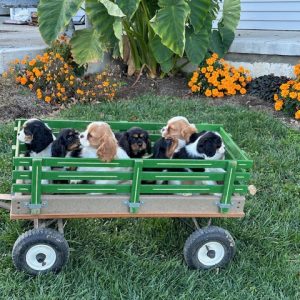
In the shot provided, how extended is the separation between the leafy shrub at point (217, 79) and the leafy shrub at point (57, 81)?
1334 mm

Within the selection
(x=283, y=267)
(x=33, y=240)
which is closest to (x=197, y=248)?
(x=283, y=267)

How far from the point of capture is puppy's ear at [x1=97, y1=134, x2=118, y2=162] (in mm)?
3021

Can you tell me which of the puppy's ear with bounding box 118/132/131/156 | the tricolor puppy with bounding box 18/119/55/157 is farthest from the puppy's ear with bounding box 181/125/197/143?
the tricolor puppy with bounding box 18/119/55/157

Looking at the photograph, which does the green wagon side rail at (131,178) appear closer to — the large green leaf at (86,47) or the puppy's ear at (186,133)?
the puppy's ear at (186,133)

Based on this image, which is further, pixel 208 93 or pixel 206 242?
pixel 208 93

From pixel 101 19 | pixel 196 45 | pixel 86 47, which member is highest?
pixel 101 19

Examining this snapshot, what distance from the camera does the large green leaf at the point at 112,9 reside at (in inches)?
239

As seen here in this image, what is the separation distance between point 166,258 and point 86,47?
13.7 feet

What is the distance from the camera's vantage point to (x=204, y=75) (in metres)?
7.52

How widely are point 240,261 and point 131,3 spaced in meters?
4.09

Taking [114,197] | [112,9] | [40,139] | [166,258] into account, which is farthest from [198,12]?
[114,197]

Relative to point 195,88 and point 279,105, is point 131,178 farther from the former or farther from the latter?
point 195,88

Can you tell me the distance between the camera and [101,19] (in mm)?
6598

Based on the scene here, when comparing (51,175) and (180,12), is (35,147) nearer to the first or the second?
(51,175)
